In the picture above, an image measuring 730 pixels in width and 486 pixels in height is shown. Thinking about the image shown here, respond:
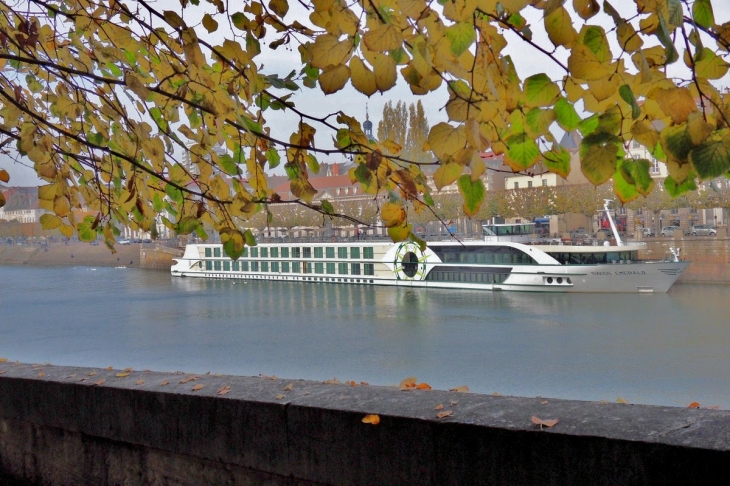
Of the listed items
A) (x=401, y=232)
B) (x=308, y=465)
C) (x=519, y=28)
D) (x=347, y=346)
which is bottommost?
(x=347, y=346)

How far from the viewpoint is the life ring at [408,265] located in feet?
76.4

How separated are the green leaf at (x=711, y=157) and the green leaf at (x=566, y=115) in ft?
0.89

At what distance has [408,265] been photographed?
23.7 metres

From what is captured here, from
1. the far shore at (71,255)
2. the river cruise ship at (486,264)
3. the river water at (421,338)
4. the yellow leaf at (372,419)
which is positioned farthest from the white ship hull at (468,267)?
the yellow leaf at (372,419)

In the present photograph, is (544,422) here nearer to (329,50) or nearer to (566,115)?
(566,115)

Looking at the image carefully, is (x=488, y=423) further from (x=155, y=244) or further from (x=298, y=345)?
(x=155, y=244)

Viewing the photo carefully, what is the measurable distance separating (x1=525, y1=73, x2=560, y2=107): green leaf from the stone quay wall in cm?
59

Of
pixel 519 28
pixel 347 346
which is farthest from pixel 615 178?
pixel 347 346

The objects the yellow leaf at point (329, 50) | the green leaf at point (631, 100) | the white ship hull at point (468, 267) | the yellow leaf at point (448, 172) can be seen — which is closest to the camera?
the green leaf at point (631, 100)

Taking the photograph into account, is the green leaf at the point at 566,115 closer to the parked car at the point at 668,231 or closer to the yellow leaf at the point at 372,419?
the yellow leaf at the point at 372,419

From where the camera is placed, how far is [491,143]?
4.86 feet

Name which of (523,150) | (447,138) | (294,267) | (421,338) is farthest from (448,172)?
(294,267)

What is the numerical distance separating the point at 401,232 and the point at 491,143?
16.0 inches

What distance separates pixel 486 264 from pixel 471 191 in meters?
20.9
